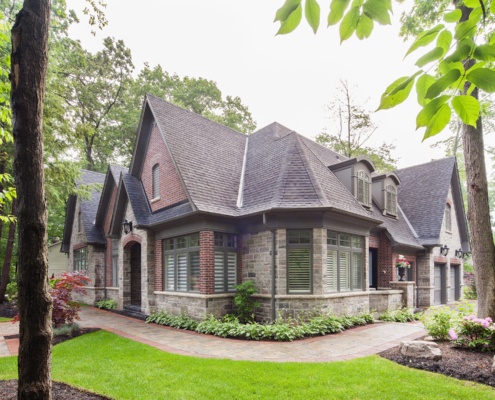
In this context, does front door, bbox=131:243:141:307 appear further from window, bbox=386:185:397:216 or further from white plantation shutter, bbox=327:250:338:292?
window, bbox=386:185:397:216

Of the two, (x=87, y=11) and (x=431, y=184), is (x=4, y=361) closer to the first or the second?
(x=87, y=11)

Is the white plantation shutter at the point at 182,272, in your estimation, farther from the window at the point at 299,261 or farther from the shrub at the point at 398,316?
the shrub at the point at 398,316

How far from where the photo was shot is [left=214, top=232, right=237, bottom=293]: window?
1098cm

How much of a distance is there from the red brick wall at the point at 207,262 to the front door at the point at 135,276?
5.77 meters

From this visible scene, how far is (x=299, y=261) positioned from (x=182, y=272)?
13.3 feet

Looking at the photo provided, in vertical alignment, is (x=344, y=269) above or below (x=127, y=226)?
below

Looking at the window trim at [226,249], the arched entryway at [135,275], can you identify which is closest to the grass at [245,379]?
the window trim at [226,249]

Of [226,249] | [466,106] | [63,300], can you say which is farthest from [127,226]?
[466,106]

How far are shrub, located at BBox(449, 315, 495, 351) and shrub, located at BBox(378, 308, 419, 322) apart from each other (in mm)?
4882

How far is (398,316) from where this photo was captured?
39.8ft

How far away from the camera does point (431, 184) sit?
18.4 meters

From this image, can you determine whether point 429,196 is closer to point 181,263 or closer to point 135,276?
point 181,263

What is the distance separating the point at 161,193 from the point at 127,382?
27.8ft

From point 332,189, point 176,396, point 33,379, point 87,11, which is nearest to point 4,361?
point 176,396
